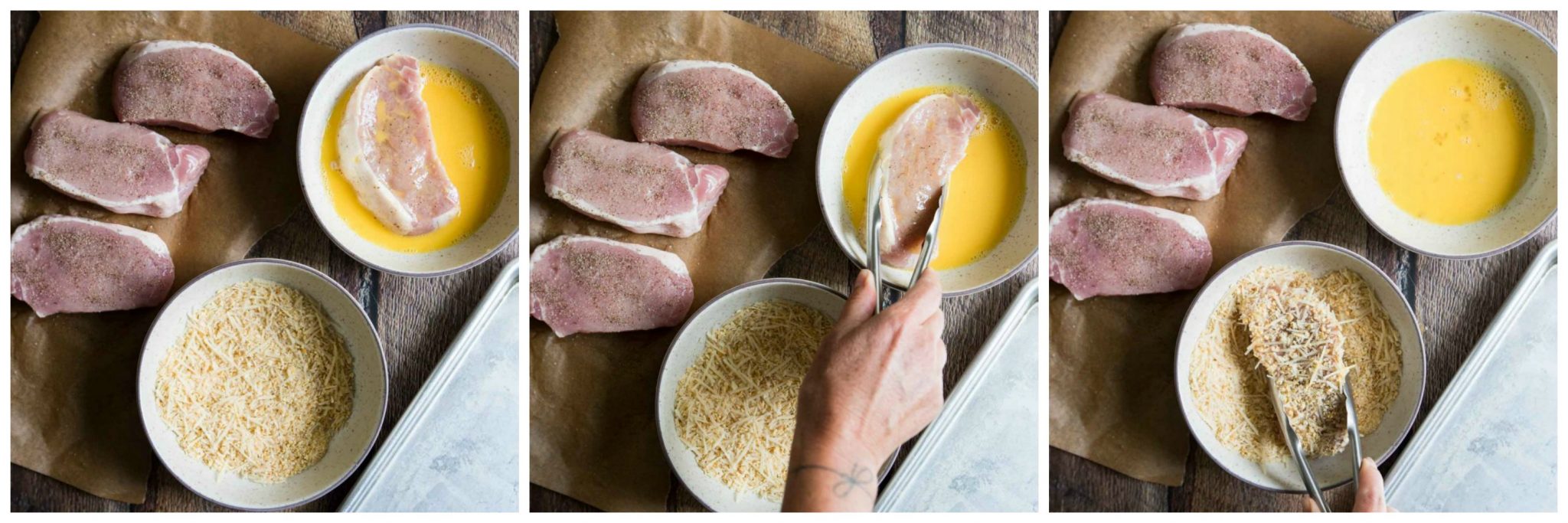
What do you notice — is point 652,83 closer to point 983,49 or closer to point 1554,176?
point 983,49

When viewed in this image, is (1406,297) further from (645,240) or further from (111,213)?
(111,213)

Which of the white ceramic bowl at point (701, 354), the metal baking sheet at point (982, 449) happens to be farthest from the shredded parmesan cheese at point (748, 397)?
the metal baking sheet at point (982, 449)

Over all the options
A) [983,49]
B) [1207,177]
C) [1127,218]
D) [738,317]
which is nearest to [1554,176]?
[1207,177]

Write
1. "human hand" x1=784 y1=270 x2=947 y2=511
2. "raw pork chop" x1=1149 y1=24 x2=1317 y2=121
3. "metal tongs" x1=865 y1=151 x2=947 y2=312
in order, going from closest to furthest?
1. "human hand" x1=784 y1=270 x2=947 y2=511
2. "metal tongs" x1=865 y1=151 x2=947 y2=312
3. "raw pork chop" x1=1149 y1=24 x2=1317 y2=121

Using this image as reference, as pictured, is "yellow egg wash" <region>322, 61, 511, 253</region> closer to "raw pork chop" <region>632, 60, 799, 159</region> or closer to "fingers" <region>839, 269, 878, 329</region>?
"raw pork chop" <region>632, 60, 799, 159</region>

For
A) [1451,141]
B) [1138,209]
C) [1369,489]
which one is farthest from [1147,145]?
[1369,489]

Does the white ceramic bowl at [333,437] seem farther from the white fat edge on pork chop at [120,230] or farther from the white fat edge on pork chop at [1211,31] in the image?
the white fat edge on pork chop at [1211,31]

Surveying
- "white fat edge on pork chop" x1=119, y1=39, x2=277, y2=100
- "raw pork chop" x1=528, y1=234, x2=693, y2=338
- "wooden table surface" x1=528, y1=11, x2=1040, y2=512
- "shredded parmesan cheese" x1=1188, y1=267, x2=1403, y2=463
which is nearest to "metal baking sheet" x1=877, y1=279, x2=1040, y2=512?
"wooden table surface" x1=528, y1=11, x2=1040, y2=512
